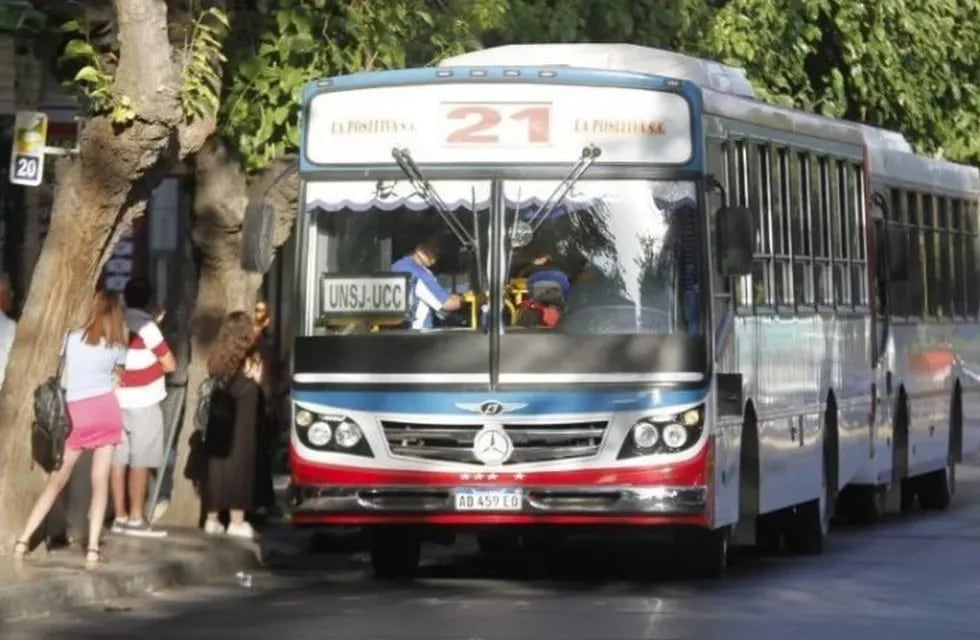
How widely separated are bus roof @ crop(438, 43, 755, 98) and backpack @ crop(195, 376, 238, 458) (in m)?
3.09

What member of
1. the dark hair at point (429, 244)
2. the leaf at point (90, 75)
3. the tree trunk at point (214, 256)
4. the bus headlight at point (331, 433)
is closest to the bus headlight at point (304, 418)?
the bus headlight at point (331, 433)

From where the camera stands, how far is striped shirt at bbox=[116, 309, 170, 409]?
19.4 metres

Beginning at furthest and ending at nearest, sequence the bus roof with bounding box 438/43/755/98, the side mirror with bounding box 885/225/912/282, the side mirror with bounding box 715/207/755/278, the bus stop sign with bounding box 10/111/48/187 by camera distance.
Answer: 1. the side mirror with bounding box 885/225/912/282
2. the bus stop sign with bounding box 10/111/48/187
3. the bus roof with bounding box 438/43/755/98
4. the side mirror with bounding box 715/207/755/278

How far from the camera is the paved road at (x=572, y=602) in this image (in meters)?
14.0

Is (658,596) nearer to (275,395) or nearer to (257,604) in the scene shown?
(257,604)

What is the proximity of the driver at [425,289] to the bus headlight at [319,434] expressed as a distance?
0.78m

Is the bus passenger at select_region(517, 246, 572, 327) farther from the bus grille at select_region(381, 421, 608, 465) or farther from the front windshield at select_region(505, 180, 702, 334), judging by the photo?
the bus grille at select_region(381, 421, 608, 465)

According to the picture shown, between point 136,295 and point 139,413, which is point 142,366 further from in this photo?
point 136,295

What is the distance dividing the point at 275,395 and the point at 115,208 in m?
5.67

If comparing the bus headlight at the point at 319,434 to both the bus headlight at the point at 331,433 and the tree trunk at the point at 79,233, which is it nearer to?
the bus headlight at the point at 331,433

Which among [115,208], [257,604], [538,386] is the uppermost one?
[115,208]

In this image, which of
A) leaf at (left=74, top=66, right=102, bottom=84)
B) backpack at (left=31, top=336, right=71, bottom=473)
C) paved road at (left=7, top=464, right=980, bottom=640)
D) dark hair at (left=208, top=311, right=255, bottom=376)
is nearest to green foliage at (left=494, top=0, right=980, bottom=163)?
dark hair at (left=208, top=311, right=255, bottom=376)

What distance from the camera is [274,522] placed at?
2175 cm

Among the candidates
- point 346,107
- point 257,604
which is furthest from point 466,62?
point 257,604
